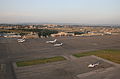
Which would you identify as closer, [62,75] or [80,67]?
[62,75]

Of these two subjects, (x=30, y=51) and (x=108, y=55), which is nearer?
(x=108, y=55)

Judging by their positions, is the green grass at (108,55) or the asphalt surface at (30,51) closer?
the asphalt surface at (30,51)

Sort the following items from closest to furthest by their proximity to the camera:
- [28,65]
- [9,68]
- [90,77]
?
[90,77], [9,68], [28,65]

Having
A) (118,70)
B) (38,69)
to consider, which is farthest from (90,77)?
(38,69)

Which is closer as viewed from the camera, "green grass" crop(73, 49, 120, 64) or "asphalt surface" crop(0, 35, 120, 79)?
"asphalt surface" crop(0, 35, 120, 79)

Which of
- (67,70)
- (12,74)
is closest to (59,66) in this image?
(67,70)

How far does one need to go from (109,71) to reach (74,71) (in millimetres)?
7839

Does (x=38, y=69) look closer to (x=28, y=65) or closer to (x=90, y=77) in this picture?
(x=28, y=65)

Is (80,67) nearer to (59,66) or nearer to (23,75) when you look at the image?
(59,66)

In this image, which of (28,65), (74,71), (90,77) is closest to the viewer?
(90,77)

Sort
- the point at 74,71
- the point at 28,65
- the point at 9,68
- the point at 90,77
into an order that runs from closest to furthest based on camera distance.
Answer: the point at 90,77
the point at 74,71
the point at 9,68
the point at 28,65

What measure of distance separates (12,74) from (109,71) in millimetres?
21100

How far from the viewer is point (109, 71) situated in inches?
1029

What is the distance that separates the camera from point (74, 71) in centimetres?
2608
